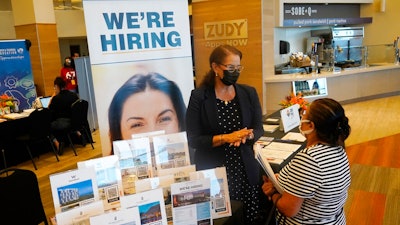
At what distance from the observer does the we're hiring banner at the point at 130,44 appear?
2137 millimetres

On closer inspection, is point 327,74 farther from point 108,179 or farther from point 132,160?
point 108,179

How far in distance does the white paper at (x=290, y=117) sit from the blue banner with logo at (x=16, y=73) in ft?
19.7

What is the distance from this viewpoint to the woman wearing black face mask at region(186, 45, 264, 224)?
6.30ft

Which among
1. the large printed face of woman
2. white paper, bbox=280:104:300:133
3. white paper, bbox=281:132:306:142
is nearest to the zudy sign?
white paper, bbox=280:104:300:133

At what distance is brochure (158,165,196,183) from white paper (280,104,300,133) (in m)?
1.46

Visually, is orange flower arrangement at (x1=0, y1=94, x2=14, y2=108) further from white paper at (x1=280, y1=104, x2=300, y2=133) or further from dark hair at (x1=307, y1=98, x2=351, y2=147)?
dark hair at (x1=307, y1=98, x2=351, y2=147)

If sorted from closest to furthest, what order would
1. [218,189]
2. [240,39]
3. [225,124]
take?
[218,189], [225,124], [240,39]

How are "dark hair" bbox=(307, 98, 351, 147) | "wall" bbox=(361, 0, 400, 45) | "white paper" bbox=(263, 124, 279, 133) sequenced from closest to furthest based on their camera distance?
"dark hair" bbox=(307, 98, 351, 147) < "white paper" bbox=(263, 124, 279, 133) < "wall" bbox=(361, 0, 400, 45)

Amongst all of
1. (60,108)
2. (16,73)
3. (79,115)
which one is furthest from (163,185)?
(16,73)

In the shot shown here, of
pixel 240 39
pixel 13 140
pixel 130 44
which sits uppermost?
pixel 240 39

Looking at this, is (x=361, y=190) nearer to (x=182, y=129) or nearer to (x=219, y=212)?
(x=182, y=129)

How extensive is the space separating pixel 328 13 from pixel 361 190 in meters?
6.04

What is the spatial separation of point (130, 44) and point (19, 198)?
1.31 meters

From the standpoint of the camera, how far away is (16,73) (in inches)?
285
